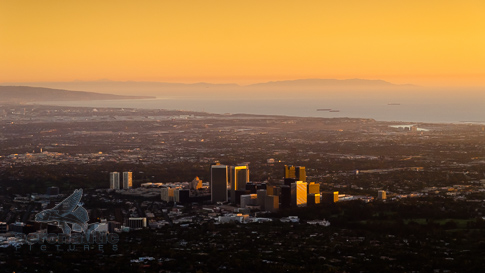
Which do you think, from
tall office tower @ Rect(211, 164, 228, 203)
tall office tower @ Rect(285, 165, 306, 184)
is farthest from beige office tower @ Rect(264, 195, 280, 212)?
tall office tower @ Rect(285, 165, 306, 184)

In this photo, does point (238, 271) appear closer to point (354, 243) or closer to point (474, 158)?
point (354, 243)

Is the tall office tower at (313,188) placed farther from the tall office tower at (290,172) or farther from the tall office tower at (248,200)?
the tall office tower at (290,172)

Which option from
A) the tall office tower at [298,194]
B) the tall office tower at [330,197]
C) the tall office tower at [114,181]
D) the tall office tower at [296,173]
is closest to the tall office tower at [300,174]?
the tall office tower at [296,173]

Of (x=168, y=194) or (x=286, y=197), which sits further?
(x=168, y=194)

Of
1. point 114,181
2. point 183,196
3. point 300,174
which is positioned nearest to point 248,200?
point 183,196

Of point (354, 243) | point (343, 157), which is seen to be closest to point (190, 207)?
point (354, 243)

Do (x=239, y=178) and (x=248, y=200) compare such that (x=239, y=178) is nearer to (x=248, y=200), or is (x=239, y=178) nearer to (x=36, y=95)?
(x=248, y=200)
